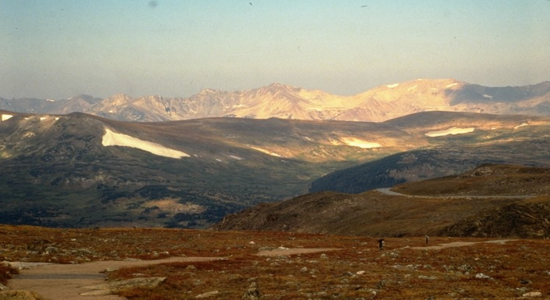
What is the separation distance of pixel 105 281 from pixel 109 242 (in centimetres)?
3793

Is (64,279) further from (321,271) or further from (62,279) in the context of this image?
(321,271)

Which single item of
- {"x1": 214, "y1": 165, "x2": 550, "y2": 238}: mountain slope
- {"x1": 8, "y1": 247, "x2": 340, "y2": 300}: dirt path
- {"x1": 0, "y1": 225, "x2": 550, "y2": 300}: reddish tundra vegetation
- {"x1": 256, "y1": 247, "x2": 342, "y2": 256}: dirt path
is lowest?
{"x1": 214, "y1": 165, "x2": 550, "y2": 238}: mountain slope

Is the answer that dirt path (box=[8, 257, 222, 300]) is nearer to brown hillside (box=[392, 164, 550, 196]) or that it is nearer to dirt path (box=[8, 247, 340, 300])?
dirt path (box=[8, 247, 340, 300])

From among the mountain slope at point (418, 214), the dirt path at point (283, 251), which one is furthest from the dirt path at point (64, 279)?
the mountain slope at point (418, 214)

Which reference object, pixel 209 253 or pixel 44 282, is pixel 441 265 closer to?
pixel 209 253

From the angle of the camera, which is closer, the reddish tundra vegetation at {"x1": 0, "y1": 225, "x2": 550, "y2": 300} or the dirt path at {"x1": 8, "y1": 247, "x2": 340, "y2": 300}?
the dirt path at {"x1": 8, "y1": 247, "x2": 340, "y2": 300}

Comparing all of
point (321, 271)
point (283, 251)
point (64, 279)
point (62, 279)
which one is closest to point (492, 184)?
point (283, 251)

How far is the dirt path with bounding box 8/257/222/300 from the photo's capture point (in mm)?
32719

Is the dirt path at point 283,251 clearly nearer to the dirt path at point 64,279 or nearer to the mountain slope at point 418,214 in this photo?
the dirt path at point 64,279

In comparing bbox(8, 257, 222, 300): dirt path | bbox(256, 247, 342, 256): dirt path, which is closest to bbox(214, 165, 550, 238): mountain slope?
bbox(256, 247, 342, 256): dirt path

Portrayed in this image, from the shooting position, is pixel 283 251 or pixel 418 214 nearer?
pixel 283 251

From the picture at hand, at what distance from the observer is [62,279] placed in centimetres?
3797

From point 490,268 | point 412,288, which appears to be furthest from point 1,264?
point 490,268

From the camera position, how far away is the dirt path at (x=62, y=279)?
32.7m
